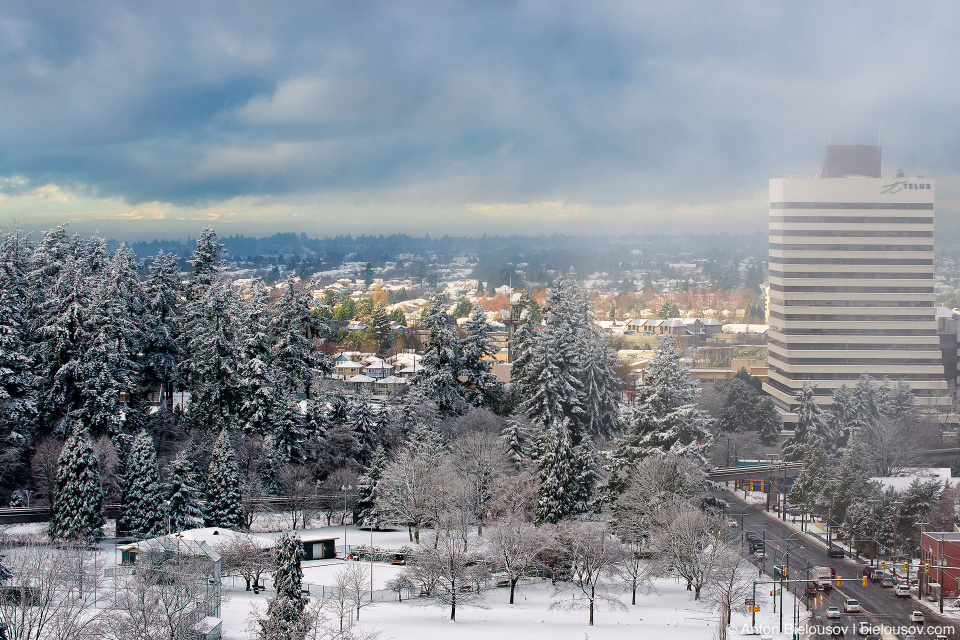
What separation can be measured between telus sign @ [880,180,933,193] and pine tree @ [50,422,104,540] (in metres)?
78.7

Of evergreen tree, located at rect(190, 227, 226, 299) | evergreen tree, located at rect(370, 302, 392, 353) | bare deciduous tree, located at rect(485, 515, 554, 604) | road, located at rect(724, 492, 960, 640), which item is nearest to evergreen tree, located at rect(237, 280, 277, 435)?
evergreen tree, located at rect(190, 227, 226, 299)

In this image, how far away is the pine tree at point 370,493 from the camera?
47.5m

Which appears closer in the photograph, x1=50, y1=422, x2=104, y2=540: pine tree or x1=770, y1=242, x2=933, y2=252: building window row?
x1=50, y1=422, x2=104, y2=540: pine tree

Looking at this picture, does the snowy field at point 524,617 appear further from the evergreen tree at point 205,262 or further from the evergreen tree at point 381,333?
the evergreen tree at point 381,333

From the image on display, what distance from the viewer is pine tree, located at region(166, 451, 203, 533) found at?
146 feet

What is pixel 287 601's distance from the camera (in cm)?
2922

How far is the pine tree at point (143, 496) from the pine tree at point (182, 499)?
0.57 m

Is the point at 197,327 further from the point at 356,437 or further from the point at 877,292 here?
the point at 877,292

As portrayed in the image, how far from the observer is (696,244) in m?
170

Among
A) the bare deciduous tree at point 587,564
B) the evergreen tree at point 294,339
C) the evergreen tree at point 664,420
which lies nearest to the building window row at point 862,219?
the evergreen tree at point 664,420

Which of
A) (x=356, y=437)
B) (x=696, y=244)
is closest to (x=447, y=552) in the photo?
(x=356, y=437)

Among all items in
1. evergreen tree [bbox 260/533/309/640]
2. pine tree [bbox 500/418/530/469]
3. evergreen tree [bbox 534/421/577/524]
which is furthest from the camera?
pine tree [bbox 500/418/530/469]

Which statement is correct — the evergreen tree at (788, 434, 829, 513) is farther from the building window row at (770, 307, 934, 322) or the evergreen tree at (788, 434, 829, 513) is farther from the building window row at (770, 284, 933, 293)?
the building window row at (770, 284, 933, 293)

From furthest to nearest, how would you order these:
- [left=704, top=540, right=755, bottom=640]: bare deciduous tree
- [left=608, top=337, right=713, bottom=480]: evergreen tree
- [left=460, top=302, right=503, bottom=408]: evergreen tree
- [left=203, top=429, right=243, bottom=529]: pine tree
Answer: [left=460, top=302, right=503, bottom=408]: evergreen tree, [left=608, top=337, right=713, bottom=480]: evergreen tree, [left=203, top=429, right=243, bottom=529]: pine tree, [left=704, top=540, right=755, bottom=640]: bare deciduous tree
